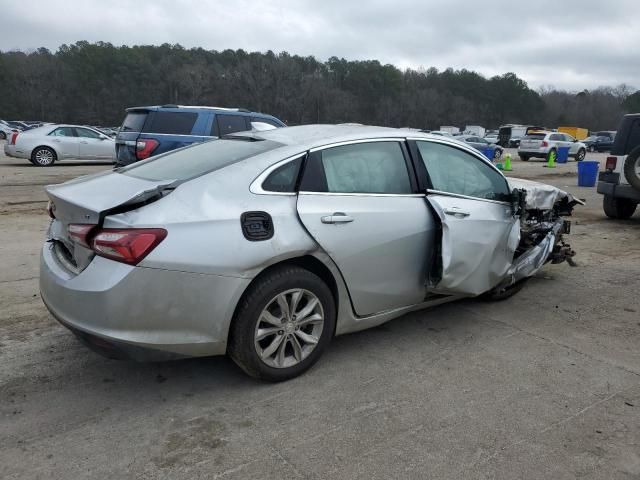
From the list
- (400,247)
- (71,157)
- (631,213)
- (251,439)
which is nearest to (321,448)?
(251,439)

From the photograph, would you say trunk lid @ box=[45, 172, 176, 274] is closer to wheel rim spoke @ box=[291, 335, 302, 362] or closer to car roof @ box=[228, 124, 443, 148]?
car roof @ box=[228, 124, 443, 148]

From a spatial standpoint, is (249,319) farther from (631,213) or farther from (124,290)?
(631,213)

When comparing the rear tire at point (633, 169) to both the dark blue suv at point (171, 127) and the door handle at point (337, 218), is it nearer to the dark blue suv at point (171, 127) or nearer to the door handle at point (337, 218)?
the dark blue suv at point (171, 127)

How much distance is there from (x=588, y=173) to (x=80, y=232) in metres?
15.4

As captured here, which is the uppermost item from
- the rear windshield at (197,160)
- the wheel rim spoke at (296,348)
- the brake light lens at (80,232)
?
the rear windshield at (197,160)

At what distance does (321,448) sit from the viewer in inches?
106

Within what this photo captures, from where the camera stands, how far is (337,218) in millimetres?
3338

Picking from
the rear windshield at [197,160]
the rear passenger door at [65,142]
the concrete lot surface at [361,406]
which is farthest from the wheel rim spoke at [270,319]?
the rear passenger door at [65,142]

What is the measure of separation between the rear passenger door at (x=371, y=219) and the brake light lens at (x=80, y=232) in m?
1.18

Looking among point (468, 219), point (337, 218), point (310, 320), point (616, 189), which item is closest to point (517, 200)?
point (468, 219)

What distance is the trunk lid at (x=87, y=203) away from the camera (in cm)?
289

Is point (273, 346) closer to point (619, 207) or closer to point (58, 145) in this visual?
point (619, 207)

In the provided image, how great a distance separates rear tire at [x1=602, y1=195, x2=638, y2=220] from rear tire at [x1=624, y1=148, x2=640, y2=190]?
54.1 inches

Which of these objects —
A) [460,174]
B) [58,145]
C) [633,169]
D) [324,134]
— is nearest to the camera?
[324,134]
